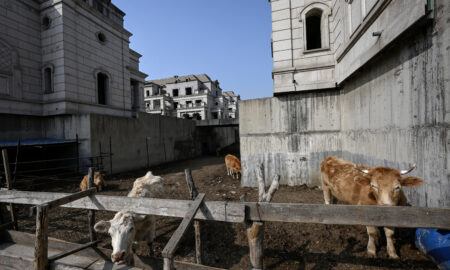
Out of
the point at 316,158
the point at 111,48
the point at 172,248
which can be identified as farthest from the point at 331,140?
the point at 111,48

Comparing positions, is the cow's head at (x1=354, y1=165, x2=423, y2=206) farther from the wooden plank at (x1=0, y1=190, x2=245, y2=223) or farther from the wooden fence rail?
the wooden plank at (x1=0, y1=190, x2=245, y2=223)

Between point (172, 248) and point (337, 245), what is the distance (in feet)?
13.7

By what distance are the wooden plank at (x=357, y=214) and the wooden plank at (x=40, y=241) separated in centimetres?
313

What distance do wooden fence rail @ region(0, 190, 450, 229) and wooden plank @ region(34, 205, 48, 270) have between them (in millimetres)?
→ 851

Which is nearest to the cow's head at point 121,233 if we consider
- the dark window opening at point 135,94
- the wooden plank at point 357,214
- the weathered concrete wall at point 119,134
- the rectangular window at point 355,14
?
the wooden plank at point 357,214

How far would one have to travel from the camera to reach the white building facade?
118 feet

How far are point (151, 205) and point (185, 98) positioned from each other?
37178 millimetres

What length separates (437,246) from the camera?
9.78ft

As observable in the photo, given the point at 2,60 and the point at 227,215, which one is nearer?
the point at 227,215

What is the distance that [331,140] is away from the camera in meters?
8.01

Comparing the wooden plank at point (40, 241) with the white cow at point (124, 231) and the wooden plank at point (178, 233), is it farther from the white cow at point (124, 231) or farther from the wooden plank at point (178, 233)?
the wooden plank at point (178, 233)

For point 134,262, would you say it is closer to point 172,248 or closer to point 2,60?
point 172,248

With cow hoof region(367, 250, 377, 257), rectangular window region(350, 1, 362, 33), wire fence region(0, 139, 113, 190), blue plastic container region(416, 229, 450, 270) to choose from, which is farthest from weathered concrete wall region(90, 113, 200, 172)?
blue plastic container region(416, 229, 450, 270)

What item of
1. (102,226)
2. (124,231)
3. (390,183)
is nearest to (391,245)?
(390,183)
